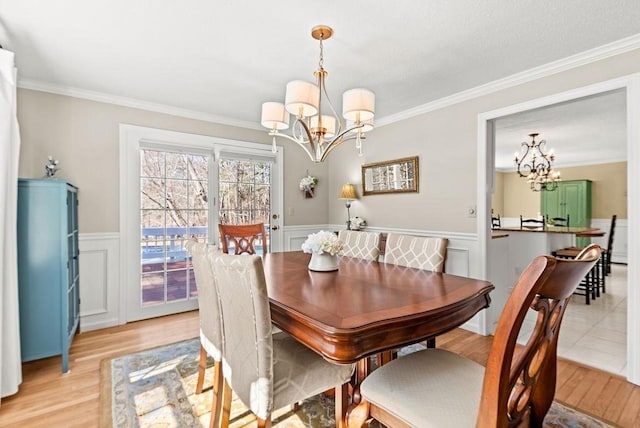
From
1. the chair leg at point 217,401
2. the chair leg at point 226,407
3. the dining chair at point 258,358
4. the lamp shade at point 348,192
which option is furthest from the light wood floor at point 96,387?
the lamp shade at point 348,192

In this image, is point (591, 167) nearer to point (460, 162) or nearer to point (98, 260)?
point (460, 162)

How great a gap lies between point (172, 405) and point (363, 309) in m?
1.43

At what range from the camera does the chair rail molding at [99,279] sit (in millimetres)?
3023

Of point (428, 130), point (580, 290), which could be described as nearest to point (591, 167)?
point (580, 290)

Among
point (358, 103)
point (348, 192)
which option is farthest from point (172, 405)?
point (348, 192)

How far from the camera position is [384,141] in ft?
13.0

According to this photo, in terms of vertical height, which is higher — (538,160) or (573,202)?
(538,160)

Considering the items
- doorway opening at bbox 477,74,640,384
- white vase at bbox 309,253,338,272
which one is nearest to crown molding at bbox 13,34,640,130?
doorway opening at bbox 477,74,640,384

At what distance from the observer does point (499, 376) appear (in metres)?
0.84

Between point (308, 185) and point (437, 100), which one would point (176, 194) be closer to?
point (308, 185)

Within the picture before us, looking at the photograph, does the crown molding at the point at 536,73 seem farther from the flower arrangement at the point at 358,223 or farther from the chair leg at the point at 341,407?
the chair leg at the point at 341,407

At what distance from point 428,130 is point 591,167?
269 inches

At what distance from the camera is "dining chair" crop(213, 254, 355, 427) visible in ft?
3.97

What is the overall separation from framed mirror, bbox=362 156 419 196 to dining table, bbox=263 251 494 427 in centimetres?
191
